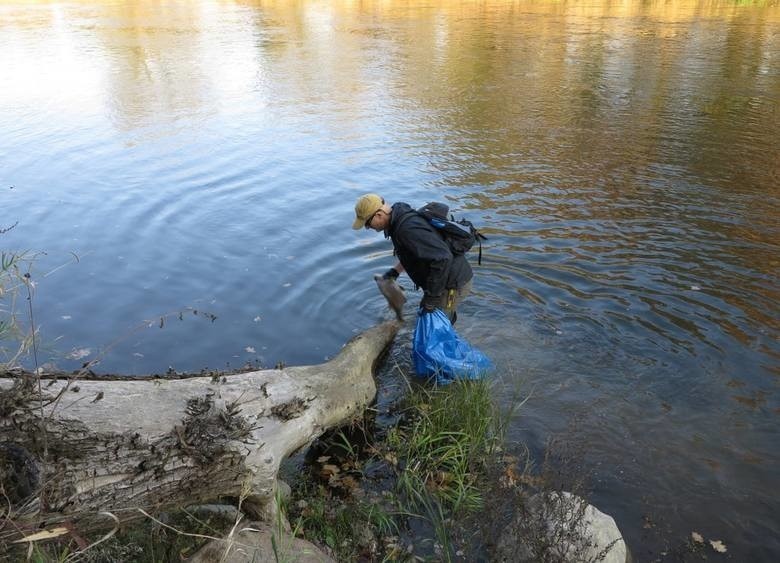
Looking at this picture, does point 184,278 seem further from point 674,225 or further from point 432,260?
point 674,225

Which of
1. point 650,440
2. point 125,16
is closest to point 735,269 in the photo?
point 650,440

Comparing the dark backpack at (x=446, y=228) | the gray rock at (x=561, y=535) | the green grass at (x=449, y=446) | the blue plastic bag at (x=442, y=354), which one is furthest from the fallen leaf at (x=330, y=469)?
the dark backpack at (x=446, y=228)

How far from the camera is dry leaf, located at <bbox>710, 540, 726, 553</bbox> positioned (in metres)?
4.59

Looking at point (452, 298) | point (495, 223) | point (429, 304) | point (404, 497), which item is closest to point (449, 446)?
point (404, 497)

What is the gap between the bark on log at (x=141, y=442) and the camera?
3.61 m

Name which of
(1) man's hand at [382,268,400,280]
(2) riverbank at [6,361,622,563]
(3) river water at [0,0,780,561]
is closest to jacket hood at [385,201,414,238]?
(1) man's hand at [382,268,400,280]

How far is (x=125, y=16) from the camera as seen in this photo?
3400cm

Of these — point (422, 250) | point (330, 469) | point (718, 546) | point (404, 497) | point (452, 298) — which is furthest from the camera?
point (452, 298)

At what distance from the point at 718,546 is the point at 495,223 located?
6.50 meters

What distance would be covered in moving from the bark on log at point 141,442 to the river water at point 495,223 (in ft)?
7.76

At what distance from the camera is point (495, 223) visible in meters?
10.5

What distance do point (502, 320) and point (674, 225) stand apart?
3.88 meters

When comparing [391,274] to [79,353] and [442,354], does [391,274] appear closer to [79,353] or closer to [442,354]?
[442,354]

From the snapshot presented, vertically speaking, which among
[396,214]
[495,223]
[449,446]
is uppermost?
[396,214]
